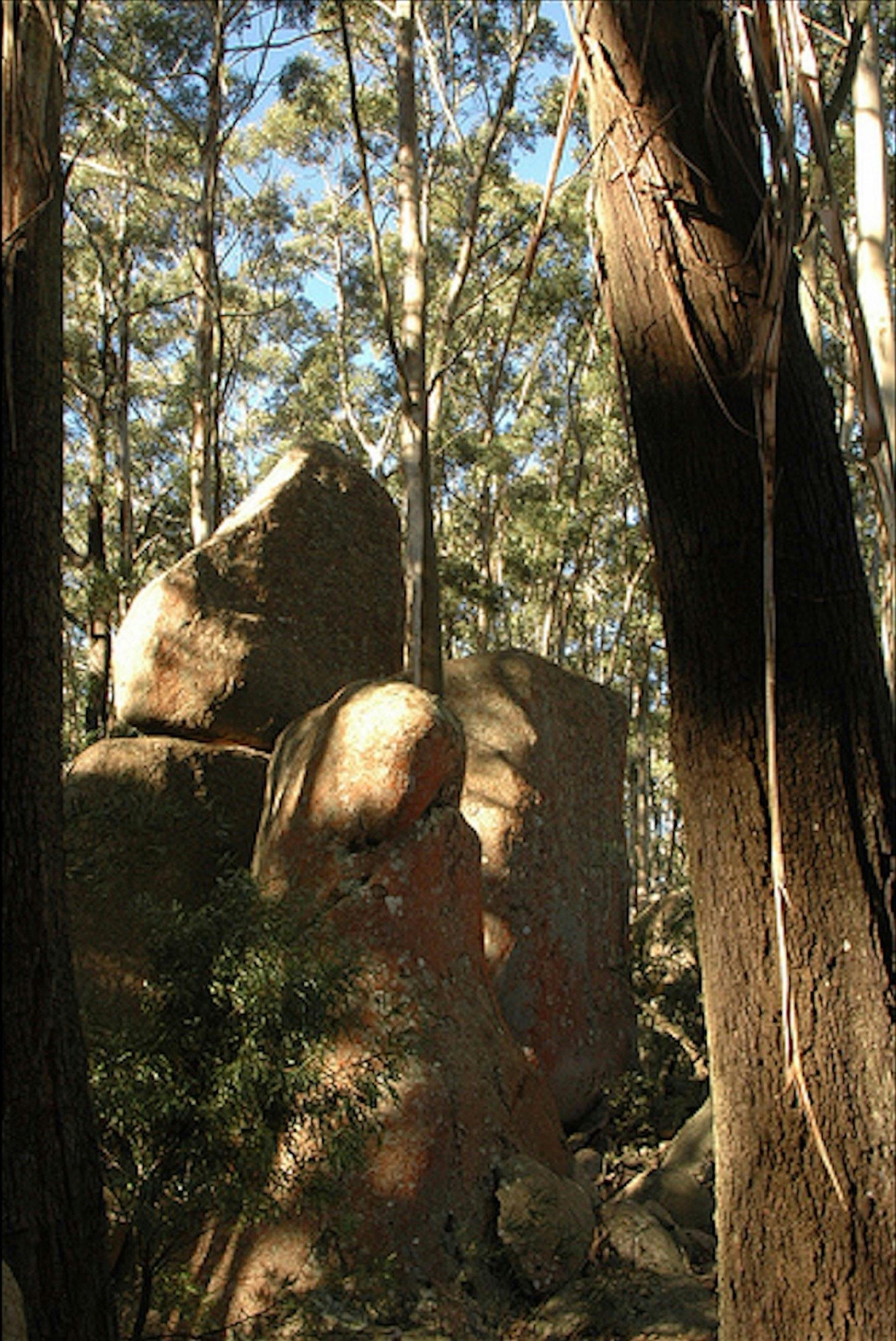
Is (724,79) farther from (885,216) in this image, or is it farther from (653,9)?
(885,216)

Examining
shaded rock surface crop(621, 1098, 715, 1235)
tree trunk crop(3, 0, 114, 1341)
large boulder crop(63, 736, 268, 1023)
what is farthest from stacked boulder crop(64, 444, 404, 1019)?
tree trunk crop(3, 0, 114, 1341)

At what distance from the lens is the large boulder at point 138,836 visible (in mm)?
6262

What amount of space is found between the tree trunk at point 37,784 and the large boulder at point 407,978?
2.61 metres

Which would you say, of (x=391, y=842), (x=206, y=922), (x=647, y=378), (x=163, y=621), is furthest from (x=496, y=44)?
(x=647, y=378)

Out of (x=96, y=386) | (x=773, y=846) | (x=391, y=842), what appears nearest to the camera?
(x=773, y=846)

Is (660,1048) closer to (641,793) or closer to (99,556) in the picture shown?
(99,556)

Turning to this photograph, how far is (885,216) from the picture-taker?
10023 millimetres

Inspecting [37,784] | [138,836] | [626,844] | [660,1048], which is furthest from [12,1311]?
[626,844]

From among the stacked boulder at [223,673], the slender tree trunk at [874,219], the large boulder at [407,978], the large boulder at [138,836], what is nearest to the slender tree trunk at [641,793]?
the slender tree trunk at [874,219]

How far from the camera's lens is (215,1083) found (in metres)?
4.50

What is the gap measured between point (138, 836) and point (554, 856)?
11.9 ft

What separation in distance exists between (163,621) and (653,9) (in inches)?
251

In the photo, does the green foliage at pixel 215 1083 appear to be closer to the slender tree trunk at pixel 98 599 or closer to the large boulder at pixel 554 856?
the large boulder at pixel 554 856

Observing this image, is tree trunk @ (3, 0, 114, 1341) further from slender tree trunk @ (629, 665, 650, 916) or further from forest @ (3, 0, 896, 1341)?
slender tree trunk @ (629, 665, 650, 916)
